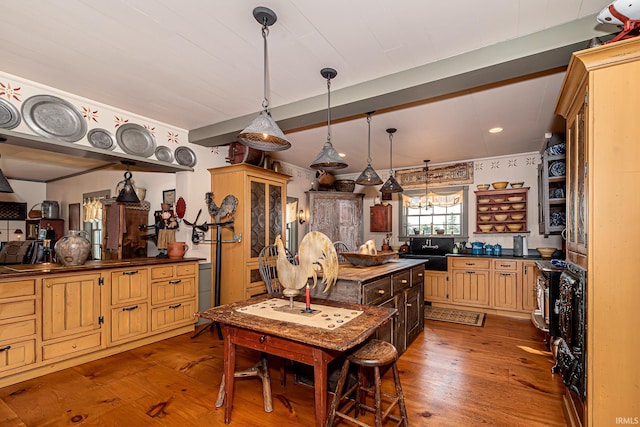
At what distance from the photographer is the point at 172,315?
3795 mm

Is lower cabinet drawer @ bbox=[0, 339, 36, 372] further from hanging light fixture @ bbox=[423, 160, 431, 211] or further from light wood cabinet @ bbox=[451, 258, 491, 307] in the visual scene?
hanging light fixture @ bbox=[423, 160, 431, 211]

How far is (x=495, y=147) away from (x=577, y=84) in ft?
10.6

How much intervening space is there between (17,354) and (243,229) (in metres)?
2.36

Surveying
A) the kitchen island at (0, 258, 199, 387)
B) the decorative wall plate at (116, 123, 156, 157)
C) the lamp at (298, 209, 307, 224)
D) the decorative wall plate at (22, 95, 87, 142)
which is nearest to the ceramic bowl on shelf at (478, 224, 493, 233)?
the lamp at (298, 209, 307, 224)

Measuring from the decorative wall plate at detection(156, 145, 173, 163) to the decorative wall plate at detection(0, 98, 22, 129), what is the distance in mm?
1293

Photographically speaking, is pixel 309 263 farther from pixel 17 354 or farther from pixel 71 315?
pixel 17 354

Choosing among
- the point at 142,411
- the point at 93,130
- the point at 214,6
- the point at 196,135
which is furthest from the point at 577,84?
the point at 93,130

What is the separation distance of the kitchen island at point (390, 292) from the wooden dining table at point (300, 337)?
13.0 inches

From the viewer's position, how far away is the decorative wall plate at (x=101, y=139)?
3.30 meters

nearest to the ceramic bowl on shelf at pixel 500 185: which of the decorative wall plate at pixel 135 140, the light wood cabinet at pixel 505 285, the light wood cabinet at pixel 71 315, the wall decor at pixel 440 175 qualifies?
the wall decor at pixel 440 175

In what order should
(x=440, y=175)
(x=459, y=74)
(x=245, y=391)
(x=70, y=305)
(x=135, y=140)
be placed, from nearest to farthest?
(x=459, y=74), (x=245, y=391), (x=70, y=305), (x=135, y=140), (x=440, y=175)

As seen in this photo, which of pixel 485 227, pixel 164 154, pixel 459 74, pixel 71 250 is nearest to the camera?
pixel 459 74

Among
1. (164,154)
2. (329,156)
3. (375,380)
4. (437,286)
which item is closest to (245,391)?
(375,380)

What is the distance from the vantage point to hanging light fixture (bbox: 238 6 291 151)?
1.95 meters
